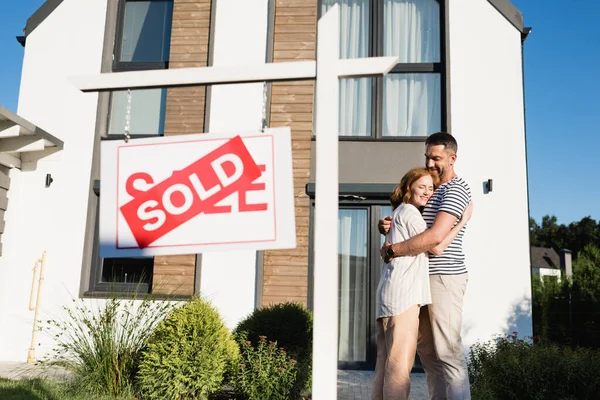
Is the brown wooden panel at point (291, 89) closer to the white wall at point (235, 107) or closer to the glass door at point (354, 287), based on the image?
the white wall at point (235, 107)

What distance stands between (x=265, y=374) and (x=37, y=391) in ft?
6.39

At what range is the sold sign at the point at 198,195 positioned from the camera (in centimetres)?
220

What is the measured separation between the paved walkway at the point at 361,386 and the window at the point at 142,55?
172 inches

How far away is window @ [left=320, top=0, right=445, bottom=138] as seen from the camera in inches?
304

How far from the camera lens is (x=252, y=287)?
7.15 m

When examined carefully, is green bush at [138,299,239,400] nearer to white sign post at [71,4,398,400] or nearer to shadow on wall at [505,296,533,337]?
white sign post at [71,4,398,400]

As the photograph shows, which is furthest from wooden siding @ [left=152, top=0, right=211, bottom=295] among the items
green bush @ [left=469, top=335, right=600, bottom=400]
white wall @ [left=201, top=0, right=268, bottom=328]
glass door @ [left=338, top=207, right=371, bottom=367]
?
green bush @ [left=469, top=335, right=600, bottom=400]

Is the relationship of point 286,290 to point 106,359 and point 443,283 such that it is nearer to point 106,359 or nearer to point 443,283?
point 106,359

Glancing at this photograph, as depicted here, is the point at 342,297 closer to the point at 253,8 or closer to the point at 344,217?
the point at 344,217

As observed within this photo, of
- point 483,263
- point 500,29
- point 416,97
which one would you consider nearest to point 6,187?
point 416,97

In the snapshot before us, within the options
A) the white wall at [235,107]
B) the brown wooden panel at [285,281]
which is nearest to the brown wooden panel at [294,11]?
the white wall at [235,107]

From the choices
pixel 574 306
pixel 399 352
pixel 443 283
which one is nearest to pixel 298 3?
pixel 443 283

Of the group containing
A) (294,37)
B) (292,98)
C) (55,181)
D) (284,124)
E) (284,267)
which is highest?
(294,37)

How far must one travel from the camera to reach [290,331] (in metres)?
4.86
